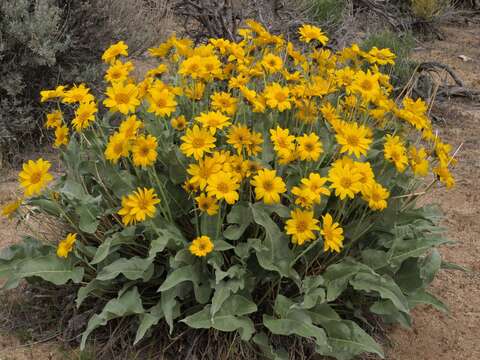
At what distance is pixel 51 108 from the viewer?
195 inches

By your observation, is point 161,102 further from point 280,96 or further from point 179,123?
point 280,96

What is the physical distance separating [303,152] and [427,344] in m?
1.25

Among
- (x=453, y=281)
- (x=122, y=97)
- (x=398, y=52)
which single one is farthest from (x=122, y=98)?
(x=398, y=52)

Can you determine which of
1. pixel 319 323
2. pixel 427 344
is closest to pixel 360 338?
pixel 319 323

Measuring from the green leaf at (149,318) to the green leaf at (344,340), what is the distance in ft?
2.21

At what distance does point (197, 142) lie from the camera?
91.0 inches

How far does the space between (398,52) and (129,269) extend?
16.5 feet

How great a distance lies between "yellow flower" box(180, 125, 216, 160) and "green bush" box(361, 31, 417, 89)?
4217 millimetres

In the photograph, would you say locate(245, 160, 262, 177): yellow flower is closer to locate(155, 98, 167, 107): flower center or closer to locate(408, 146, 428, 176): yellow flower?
locate(155, 98, 167, 107): flower center

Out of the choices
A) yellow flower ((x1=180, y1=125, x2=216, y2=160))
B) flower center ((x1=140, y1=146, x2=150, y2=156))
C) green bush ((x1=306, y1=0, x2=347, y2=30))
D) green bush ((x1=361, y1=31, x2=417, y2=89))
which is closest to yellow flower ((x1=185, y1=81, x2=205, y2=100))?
yellow flower ((x1=180, y1=125, x2=216, y2=160))

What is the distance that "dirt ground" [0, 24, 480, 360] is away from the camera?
9.22 ft

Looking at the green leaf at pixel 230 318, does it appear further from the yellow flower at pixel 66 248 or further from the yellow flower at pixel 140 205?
the yellow flower at pixel 66 248

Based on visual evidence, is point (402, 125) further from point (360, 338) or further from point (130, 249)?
point (130, 249)

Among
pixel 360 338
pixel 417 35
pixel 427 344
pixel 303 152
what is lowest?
→ pixel 417 35
